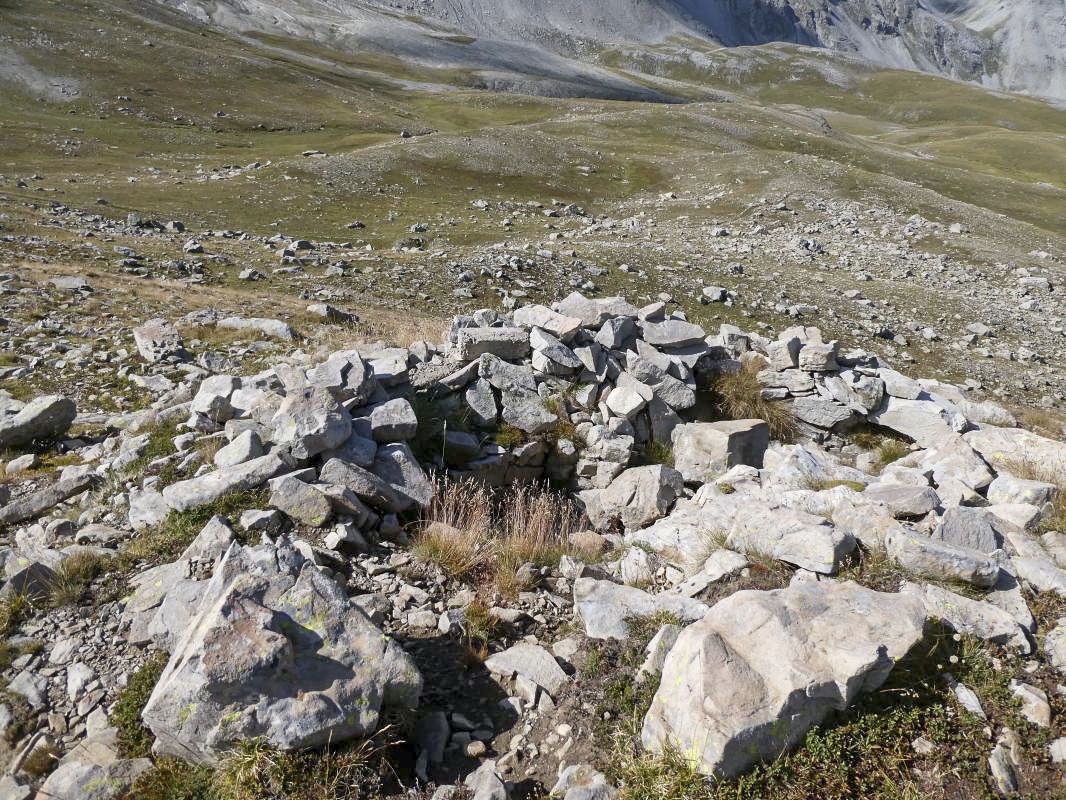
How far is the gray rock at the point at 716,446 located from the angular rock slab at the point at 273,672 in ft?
25.9

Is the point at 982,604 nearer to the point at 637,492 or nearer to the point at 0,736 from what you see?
the point at 637,492

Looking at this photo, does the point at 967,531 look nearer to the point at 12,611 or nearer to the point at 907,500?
the point at 907,500

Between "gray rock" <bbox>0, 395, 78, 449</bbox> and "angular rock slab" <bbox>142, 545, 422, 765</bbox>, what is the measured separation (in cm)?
731

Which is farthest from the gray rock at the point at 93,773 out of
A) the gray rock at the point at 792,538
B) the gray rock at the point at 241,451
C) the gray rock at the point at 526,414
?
the gray rock at the point at 526,414

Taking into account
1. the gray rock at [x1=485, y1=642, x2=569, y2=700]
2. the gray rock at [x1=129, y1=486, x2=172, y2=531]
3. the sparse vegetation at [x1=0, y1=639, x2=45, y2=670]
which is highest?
the gray rock at [x1=485, y1=642, x2=569, y2=700]

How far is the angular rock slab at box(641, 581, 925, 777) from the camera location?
447 centimetres

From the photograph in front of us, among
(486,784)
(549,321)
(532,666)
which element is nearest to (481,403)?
(549,321)

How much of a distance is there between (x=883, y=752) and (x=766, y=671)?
109 cm

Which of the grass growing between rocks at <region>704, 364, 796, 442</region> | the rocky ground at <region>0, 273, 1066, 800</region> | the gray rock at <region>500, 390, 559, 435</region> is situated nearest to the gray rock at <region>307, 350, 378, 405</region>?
the rocky ground at <region>0, 273, 1066, 800</region>

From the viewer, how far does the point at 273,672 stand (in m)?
4.76

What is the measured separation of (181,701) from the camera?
14.8 ft

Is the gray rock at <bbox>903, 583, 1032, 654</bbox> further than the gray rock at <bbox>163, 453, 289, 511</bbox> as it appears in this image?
No

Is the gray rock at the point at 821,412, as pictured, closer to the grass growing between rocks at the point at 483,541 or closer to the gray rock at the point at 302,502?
the grass growing between rocks at the point at 483,541

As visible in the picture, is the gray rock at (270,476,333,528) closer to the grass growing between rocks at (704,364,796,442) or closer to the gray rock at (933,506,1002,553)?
the gray rock at (933,506,1002,553)
